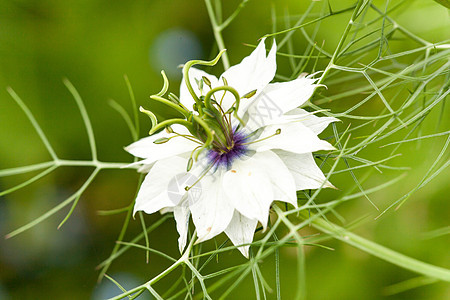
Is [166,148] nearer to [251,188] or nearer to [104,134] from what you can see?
[251,188]

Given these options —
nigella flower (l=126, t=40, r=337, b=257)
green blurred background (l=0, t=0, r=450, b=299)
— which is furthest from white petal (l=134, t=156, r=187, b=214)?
green blurred background (l=0, t=0, r=450, b=299)

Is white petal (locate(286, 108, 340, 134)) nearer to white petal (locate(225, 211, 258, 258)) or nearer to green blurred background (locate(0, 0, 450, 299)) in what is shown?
white petal (locate(225, 211, 258, 258))

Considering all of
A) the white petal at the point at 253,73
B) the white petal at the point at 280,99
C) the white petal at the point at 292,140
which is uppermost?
the white petal at the point at 253,73

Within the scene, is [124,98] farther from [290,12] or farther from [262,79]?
[262,79]

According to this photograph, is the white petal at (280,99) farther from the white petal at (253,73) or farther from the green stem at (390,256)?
the green stem at (390,256)

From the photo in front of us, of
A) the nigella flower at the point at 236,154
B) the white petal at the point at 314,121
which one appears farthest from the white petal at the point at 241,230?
the white petal at the point at 314,121

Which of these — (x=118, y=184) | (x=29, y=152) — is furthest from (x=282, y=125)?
(x=29, y=152)
